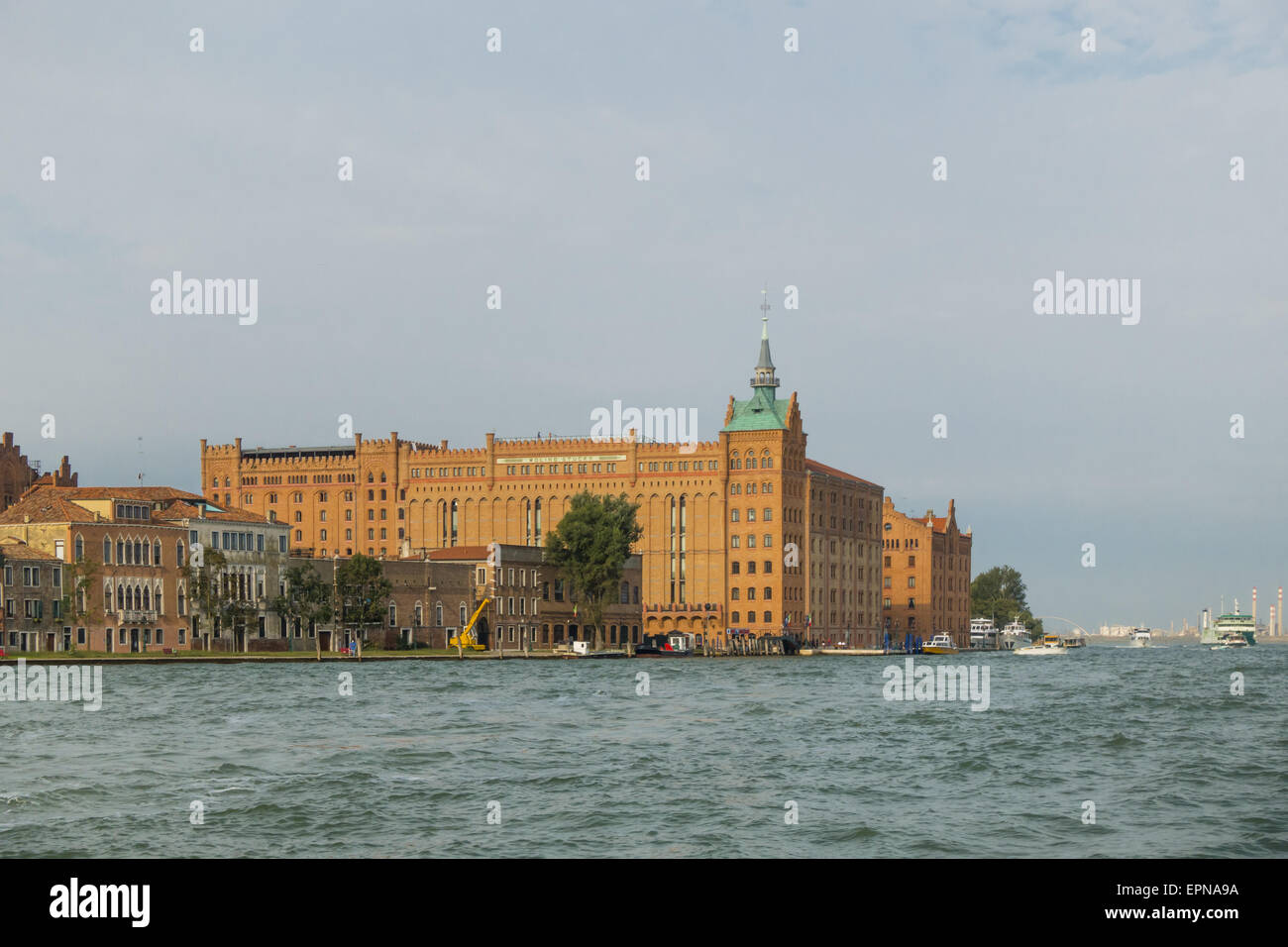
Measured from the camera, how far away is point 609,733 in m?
Result: 51.9

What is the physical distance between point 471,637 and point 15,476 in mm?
46481

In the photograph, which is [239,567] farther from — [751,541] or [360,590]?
[751,541]

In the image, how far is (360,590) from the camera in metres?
127

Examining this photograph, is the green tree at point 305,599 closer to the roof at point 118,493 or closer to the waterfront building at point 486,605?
the waterfront building at point 486,605

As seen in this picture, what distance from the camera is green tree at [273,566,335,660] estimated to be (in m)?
124

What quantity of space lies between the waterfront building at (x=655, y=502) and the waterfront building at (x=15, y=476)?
29.8 metres

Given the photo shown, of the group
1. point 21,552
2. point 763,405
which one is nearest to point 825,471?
point 763,405

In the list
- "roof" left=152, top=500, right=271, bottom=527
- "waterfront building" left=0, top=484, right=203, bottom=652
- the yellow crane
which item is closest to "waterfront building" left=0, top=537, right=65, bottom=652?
"waterfront building" left=0, top=484, right=203, bottom=652

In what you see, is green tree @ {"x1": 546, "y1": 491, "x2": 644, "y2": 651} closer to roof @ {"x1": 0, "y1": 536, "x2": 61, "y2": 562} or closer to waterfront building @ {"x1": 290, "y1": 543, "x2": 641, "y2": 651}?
waterfront building @ {"x1": 290, "y1": 543, "x2": 641, "y2": 651}

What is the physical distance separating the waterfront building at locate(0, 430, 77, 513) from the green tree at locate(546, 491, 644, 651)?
47.7 m

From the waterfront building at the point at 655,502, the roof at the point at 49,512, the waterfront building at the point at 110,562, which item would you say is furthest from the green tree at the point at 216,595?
the waterfront building at the point at 655,502

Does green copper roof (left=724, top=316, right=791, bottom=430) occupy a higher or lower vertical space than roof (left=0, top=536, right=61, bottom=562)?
higher
